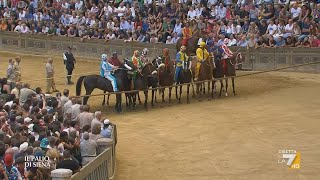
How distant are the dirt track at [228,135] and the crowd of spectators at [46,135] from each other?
70.8 inches

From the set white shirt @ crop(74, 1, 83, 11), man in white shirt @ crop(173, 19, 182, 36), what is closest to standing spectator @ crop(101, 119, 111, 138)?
man in white shirt @ crop(173, 19, 182, 36)

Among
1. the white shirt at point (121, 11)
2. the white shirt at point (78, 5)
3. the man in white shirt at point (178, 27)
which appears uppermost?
the white shirt at point (78, 5)

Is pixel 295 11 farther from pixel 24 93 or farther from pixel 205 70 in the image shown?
pixel 24 93

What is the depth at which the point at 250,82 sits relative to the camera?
109ft

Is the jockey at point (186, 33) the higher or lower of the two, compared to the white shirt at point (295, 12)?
lower

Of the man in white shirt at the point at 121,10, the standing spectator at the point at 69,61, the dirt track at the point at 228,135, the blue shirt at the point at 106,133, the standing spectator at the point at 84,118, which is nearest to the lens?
the blue shirt at the point at 106,133

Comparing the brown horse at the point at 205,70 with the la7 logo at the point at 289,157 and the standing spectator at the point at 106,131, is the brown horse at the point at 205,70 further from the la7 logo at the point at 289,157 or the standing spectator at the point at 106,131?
the standing spectator at the point at 106,131

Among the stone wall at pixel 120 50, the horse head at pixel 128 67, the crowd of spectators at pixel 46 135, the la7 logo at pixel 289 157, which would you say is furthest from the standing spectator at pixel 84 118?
the stone wall at pixel 120 50

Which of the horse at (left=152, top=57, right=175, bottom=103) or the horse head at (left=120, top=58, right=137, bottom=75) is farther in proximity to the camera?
the horse at (left=152, top=57, right=175, bottom=103)

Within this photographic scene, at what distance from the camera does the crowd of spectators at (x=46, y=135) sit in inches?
579

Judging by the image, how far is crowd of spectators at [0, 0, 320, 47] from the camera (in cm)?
3516

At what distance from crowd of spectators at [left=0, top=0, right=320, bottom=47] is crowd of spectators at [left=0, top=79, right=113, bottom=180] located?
1392 cm

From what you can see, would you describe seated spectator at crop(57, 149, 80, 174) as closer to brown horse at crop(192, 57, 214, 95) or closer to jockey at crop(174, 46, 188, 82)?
jockey at crop(174, 46, 188, 82)

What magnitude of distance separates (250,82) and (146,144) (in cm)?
1120
